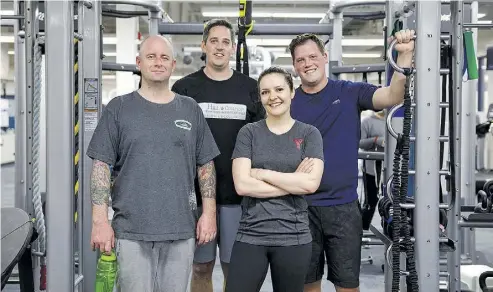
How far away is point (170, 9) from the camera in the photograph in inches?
453

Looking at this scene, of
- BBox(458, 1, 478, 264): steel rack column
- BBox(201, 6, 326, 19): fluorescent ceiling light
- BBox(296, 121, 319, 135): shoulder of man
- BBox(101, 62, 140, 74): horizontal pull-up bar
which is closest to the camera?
BBox(296, 121, 319, 135): shoulder of man

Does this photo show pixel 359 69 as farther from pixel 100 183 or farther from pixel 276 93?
pixel 100 183

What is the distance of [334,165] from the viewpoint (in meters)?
2.60

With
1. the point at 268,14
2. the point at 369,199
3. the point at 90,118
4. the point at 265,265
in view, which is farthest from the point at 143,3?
the point at 268,14

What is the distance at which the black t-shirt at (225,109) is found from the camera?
2.72 m

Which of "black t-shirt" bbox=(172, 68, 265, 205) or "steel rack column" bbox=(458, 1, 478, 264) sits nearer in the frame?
"black t-shirt" bbox=(172, 68, 265, 205)

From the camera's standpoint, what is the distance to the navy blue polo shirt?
2.59m

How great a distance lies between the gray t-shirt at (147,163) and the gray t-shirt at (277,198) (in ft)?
0.83

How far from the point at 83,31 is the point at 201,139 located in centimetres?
101

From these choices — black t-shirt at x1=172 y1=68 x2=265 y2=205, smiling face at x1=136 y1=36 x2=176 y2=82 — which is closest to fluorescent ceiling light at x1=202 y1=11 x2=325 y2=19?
black t-shirt at x1=172 y1=68 x2=265 y2=205

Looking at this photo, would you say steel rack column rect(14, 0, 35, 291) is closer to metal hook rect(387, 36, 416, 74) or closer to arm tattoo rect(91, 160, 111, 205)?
arm tattoo rect(91, 160, 111, 205)

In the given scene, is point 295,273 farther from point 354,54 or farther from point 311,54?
point 354,54

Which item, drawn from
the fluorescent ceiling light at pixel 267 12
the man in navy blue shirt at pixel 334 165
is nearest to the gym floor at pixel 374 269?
the man in navy blue shirt at pixel 334 165

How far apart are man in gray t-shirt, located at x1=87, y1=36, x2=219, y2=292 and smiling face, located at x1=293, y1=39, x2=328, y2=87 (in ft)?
1.95
